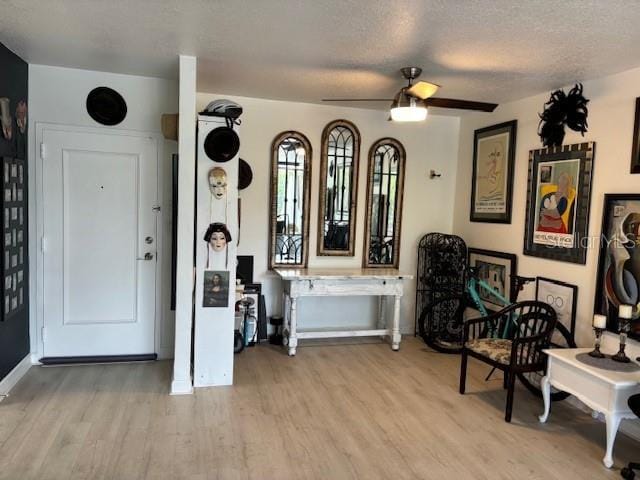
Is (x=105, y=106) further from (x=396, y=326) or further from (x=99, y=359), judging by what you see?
(x=396, y=326)

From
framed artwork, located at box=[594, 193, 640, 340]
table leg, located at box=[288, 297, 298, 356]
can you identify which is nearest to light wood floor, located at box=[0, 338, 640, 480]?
table leg, located at box=[288, 297, 298, 356]

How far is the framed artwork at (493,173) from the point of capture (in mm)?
4473

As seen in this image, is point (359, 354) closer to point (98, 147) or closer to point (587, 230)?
point (587, 230)

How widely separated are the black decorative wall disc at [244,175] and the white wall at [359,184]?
0.07m

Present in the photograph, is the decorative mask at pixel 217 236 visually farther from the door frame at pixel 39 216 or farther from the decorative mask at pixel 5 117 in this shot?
the decorative mask at pixel 5 117

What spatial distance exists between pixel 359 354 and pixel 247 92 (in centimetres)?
274

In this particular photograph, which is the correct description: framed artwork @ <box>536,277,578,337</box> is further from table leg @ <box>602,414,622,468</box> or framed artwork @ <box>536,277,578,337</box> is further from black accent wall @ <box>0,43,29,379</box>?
black accent wall @ <box>0,43,29,379</box>

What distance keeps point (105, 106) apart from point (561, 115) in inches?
147

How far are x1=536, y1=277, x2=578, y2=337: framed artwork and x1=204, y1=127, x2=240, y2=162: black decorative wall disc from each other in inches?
110

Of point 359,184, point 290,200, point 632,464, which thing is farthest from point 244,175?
point 632,464

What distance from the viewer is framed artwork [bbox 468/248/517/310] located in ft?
14.5

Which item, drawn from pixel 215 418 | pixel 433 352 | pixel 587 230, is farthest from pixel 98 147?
pixel 587 230

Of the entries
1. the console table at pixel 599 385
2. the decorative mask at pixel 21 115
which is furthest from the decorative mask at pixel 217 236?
the console table at pixel 599 385

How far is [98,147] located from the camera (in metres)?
3.96
